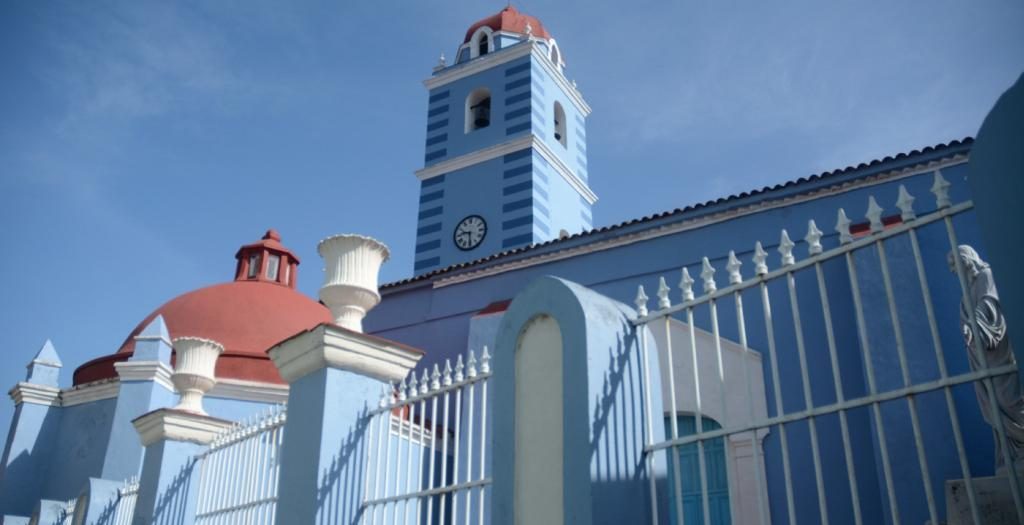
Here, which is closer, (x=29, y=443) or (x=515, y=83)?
(x=29, y=443)

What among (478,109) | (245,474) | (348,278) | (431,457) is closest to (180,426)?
(245,474)

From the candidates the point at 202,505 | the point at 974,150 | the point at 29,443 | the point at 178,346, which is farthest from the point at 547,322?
the point at 29,443

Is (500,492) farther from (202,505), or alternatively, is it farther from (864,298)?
(864,298)

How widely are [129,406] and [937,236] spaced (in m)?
10.8

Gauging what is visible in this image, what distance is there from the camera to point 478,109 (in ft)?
59.3

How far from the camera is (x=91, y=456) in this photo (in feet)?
45.7

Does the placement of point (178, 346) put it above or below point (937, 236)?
below

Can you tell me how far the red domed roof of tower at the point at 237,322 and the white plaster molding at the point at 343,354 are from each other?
8.16m

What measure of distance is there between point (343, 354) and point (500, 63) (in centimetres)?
1373

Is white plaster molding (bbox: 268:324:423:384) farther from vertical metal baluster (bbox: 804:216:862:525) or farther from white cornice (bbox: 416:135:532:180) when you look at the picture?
white cornice (bbox: 416:135:532:180)

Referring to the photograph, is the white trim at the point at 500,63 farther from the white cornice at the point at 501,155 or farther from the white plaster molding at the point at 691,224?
the white plaster molding at the point at 691,224

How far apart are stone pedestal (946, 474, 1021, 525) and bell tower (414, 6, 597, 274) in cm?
1143

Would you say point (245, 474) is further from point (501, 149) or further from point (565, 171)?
point (565, 171)

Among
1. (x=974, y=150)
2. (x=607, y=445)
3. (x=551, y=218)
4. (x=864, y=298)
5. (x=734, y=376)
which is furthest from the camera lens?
(x=551, y=218)
